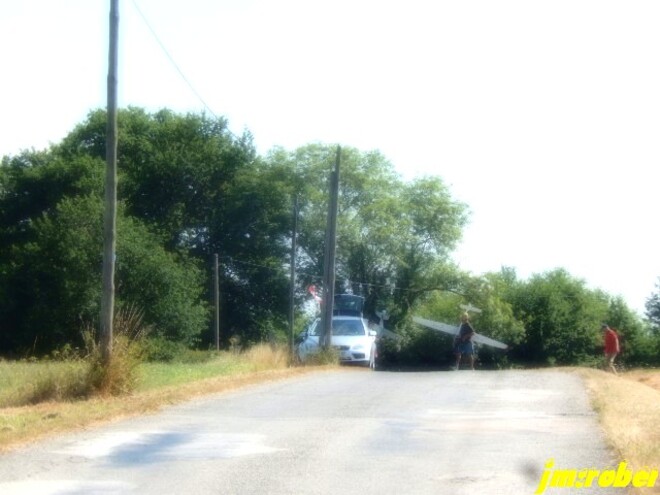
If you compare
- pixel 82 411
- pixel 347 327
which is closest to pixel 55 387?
pixel 82 411

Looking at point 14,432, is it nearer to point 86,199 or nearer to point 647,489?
point 647,489

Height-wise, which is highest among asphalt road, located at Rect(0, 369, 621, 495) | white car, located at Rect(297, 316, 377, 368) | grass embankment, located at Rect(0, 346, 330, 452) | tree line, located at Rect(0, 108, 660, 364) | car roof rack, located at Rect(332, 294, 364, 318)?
tree line, located at Rect(0, 108, 660, 364)

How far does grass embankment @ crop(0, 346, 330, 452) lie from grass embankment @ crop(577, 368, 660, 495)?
6.37 m

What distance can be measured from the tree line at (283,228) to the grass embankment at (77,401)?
24820mm

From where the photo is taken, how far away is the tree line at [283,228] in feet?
163

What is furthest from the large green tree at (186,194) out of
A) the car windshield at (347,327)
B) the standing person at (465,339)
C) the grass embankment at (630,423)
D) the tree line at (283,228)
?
the grass embankment at (630,423)

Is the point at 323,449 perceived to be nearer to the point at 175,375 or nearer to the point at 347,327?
the point at 175,375

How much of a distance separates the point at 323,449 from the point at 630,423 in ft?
14.0

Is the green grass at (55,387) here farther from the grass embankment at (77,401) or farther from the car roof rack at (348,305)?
the car roof rack at (348,305)

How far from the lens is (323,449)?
11539 millimetres

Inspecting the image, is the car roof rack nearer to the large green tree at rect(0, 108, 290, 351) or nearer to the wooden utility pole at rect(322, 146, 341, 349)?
the large green tree at rect(0, 108, 290, 351)

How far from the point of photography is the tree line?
4978 centimetres

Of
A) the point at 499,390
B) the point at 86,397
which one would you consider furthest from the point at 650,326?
the point at 86,397

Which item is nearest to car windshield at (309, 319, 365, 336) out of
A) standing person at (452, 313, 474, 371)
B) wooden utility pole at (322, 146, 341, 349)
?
wooden utility pole at (322, 146, 341, 349)
